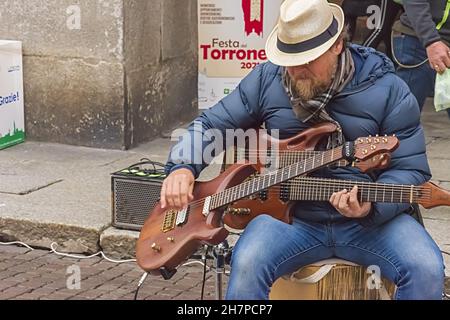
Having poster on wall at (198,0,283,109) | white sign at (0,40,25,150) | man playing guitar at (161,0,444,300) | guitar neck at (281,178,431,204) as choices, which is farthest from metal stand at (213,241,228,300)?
white sign at (0,40,25,150)

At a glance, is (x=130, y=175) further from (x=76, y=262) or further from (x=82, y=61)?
(x=82, y=61)

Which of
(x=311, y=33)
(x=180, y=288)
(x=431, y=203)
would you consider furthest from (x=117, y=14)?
(x=431, y=203)

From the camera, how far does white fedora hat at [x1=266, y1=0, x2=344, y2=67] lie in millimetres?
3396

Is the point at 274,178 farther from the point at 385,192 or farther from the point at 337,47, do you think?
the point at 337,47

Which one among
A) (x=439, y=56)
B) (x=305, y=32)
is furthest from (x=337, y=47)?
(x=439, y=56)

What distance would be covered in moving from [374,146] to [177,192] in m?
0.73

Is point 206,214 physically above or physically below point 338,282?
above

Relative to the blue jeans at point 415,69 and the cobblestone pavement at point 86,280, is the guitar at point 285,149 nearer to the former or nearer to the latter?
the cobblestone pavement at point 86,280

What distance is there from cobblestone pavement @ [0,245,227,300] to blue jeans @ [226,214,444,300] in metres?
1.01

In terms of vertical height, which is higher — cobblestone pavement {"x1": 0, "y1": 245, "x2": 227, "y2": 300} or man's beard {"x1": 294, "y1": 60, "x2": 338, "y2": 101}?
man's beard {"x1": 294, "y1": 60, "x2": 338, "y2": 101}

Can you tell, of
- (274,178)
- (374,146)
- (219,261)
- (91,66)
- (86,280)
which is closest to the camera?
(374,146)

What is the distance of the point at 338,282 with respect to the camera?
3.49 m

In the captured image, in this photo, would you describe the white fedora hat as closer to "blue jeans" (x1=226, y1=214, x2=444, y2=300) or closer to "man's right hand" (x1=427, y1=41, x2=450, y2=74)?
"blue jeans" (x1=226, y1=214, x2=444, y2=300)

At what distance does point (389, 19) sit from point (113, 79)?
6.77 ft
